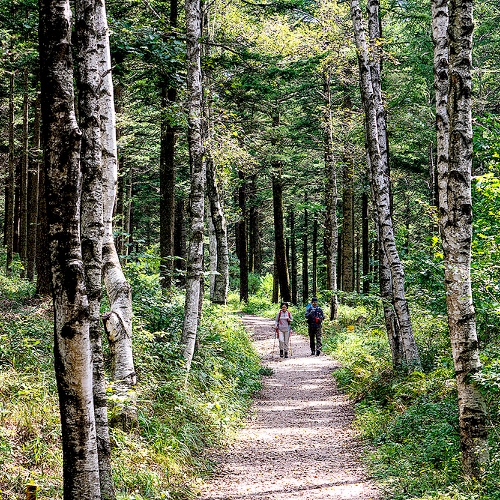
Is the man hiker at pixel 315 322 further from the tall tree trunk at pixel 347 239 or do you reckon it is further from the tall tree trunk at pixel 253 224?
the tall tree trunk at pixel 253 224

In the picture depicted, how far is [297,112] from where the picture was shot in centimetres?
2773

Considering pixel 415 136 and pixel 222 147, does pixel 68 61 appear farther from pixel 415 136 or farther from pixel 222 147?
pixel 415 136

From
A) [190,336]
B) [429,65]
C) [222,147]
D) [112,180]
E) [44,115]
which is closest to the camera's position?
[44,115]

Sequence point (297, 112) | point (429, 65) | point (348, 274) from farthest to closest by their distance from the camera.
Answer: point (297, 112)
point (348, 274)
point (429, 65)

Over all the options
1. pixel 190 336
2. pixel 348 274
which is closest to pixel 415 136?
pixel 348 274

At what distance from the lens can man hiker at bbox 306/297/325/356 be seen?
17328 mm

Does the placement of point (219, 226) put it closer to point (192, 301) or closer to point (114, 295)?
point (192, 301)

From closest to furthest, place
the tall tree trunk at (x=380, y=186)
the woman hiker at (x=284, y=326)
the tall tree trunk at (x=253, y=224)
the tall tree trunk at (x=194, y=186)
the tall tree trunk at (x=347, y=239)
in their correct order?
the tall tree trunk at (x=194, y=186) → the tall tree trunk at (x=380, y=186) → the woman hiker at (x=284, y=326) → the tall tree trunk at (x=347, y=239) → the tall tree trunk at (x=253, y=224)

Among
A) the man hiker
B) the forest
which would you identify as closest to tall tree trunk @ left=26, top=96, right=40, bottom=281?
the forest

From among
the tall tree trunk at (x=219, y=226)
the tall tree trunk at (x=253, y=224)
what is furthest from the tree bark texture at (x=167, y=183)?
the tall tree trunk at (x=253, y=224)

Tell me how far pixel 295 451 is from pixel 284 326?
8399mm

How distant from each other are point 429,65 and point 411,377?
14.9 metres

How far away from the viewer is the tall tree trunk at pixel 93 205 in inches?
179

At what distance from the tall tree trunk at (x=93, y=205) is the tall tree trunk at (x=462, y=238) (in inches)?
152
